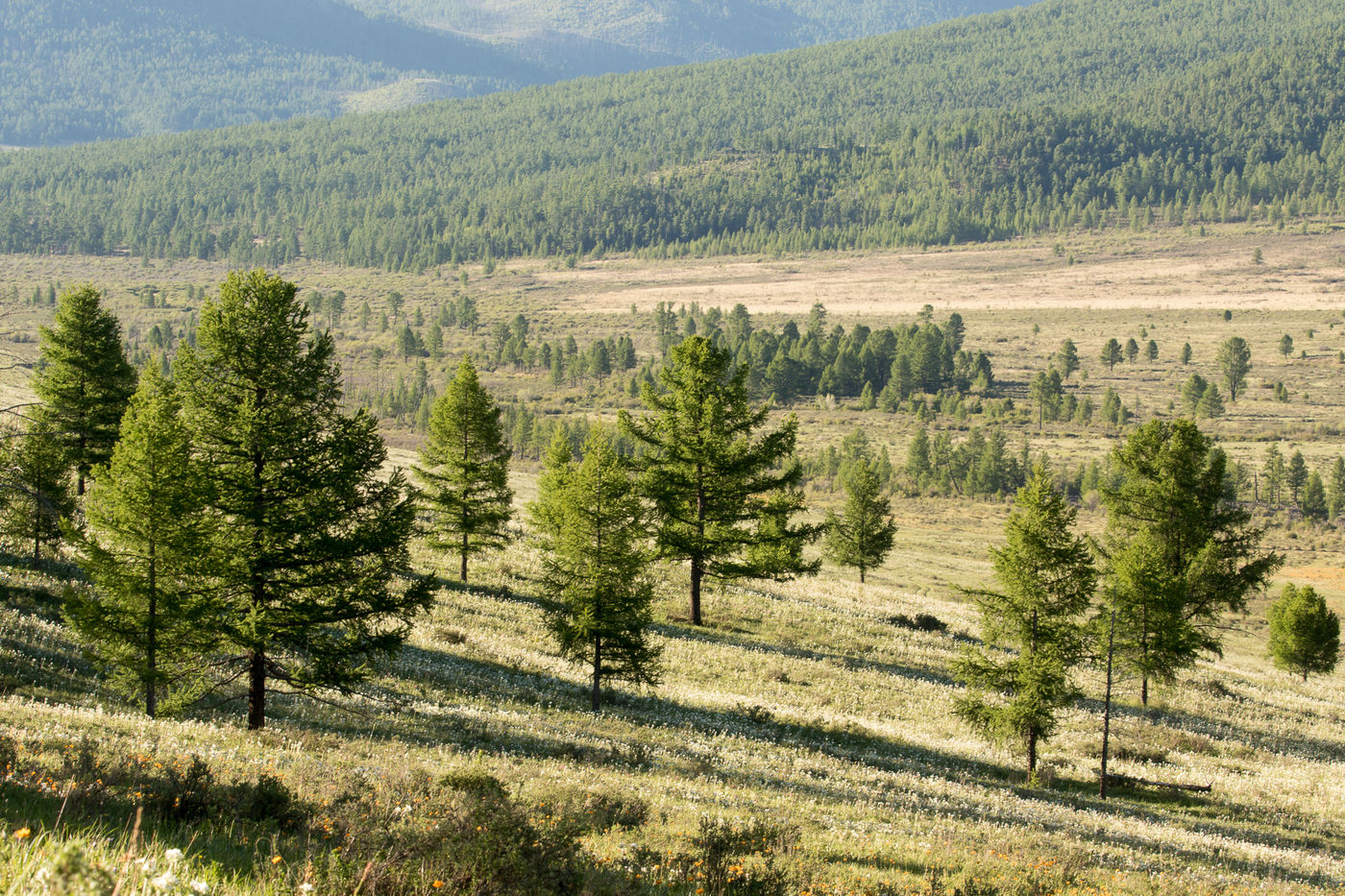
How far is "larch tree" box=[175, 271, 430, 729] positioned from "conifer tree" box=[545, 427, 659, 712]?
7131 mm

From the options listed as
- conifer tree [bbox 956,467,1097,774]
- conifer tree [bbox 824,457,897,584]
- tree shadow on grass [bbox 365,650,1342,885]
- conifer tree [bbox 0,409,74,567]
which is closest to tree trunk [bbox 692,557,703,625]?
tree shadow on grass [bbox 365,650,1342,885]

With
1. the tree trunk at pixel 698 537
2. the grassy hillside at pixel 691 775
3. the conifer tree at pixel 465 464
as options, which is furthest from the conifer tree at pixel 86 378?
the tree trunk at pixel 698 537

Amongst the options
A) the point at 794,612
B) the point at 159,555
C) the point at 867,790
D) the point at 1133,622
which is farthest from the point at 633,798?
the point at 794,612

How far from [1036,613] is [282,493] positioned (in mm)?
16908

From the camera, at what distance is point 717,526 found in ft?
109

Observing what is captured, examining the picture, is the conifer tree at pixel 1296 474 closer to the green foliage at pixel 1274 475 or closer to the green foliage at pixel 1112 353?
the green foliage at pixel 1274 475

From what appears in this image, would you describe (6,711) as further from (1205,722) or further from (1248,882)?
(1205,722)

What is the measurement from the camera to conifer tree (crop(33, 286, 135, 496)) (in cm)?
3369

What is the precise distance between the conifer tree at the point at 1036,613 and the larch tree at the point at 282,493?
14.0m

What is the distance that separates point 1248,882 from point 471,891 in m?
13.2

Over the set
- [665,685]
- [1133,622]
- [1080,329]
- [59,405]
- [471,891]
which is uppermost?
[1080,329]

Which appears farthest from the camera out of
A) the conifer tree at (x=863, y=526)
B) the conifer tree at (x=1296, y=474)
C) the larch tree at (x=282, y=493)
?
the conifer tree at (x=1296, y=474)

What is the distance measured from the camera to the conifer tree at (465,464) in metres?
35.8

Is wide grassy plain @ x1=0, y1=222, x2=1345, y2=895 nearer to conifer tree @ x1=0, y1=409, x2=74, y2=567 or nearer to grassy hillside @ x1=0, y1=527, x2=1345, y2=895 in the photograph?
grassy hillside @ x1=0, y1=527, x2=1345, y2=895
